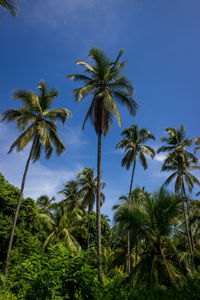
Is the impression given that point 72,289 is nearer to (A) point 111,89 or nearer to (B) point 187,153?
(A) point 111,89

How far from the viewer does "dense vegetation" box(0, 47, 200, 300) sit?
195 inches

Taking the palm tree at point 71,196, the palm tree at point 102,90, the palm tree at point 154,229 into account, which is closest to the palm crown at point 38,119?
the palm tree at point 102,90

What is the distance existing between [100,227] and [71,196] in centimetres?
2357

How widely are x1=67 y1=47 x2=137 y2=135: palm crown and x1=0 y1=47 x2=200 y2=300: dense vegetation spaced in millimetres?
64

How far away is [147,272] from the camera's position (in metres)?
6.85

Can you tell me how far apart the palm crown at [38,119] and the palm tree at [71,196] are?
639 inches

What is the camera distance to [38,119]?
1744cm

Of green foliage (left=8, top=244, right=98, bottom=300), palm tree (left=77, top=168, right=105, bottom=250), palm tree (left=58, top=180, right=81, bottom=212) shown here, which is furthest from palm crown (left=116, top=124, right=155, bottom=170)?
green foliage (left=8, top=244, right=98, bottom=300)

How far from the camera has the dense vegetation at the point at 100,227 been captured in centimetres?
496

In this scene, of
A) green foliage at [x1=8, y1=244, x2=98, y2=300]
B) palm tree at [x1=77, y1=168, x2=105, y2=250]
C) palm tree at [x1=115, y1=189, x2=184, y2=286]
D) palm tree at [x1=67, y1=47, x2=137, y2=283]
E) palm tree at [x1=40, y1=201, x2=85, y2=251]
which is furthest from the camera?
palm tree at [x1=77, y1=168, x2=105, y2=250]

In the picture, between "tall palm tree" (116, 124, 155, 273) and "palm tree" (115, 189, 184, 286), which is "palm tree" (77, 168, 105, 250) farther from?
"palm tree" (115, 189, 184, 286)

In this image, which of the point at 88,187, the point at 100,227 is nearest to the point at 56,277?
the point at 100,227

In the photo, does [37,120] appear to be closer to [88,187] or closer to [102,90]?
[102,90]

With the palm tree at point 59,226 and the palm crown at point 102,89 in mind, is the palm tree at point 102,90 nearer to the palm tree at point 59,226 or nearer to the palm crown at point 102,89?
the palm crown at point 102,89
